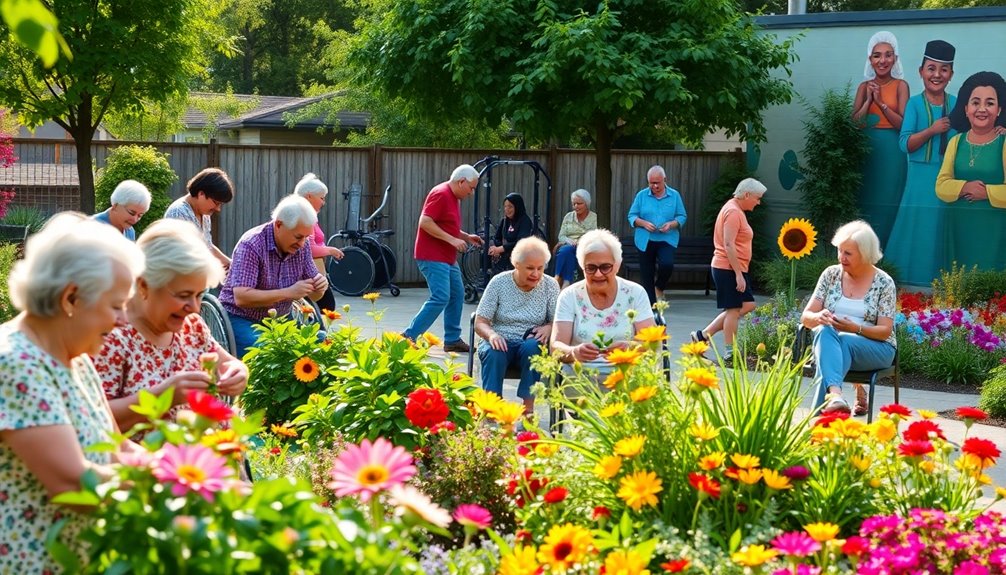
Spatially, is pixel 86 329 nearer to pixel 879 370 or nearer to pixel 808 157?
pixel 879 370

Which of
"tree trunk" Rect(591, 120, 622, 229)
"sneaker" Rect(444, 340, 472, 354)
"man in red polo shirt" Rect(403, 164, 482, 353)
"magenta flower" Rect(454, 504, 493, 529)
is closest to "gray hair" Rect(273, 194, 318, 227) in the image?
"man in red polo shirt" Rect(403, 164, 482, 353)

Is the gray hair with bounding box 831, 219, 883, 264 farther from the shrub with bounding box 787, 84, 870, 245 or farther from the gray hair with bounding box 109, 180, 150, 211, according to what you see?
the shrub with bounding box 787, 84, 870, 245

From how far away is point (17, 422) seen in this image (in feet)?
8.23

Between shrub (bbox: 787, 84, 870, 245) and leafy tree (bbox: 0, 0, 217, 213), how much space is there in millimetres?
8874

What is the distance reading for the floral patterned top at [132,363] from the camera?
3.82m

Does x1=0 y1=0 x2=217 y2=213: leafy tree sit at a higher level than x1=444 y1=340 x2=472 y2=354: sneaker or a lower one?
higher

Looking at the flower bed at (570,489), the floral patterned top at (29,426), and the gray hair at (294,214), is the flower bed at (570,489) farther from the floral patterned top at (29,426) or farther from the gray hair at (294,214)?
the gray hair at (294,214)

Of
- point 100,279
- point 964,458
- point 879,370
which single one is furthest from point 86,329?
point 879,370

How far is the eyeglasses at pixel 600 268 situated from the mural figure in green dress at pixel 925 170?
1222 cm

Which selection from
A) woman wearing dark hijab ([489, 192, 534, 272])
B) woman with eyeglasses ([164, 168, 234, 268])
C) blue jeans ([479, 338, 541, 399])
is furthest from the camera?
woman wearing dark hijab ([489, 192, 534, 272])

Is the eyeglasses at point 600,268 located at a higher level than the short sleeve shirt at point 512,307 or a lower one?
higher

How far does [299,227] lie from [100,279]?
4.28 m

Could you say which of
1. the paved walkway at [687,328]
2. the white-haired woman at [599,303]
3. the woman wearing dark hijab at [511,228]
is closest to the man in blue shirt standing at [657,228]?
the paved walkway at [687,328]

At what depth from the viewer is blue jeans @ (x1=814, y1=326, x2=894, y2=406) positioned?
289 inches
